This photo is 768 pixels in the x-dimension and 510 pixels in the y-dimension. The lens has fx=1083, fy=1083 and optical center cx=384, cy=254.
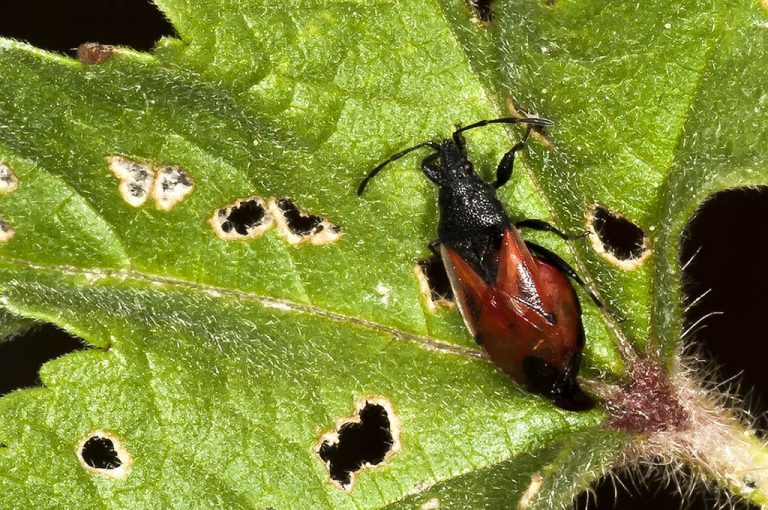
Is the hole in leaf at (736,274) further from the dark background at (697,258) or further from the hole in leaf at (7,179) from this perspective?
the hole in leaf at (7,179)

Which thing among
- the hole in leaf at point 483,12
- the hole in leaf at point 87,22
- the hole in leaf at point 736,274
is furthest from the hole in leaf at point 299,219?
the hole in leaf at point 736,274

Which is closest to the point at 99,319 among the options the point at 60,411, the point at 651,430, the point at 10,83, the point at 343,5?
the point at 60,411

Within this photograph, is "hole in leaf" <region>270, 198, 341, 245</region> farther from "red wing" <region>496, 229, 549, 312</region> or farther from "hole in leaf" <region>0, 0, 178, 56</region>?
"hole in leaf" <region>0, 0, 178, 56</region>

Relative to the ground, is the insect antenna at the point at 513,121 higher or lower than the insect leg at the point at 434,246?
higher

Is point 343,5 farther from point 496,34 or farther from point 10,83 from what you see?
point 10,83

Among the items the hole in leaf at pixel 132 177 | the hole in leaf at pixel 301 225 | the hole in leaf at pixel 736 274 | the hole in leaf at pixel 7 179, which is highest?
the hole in leaf at pixel 7 179

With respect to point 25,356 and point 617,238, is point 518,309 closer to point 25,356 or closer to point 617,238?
point 617,238
